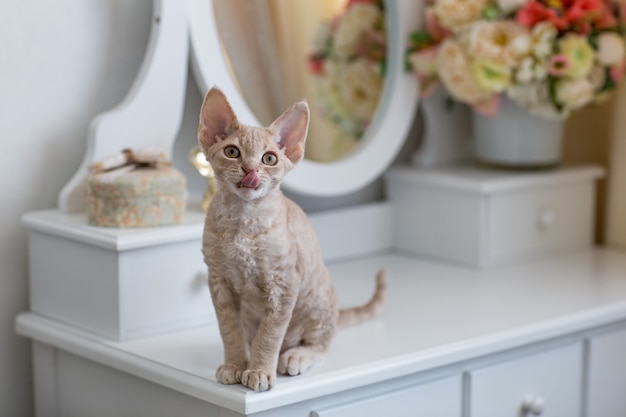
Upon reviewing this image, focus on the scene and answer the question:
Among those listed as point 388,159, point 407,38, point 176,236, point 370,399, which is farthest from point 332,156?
point 370,399

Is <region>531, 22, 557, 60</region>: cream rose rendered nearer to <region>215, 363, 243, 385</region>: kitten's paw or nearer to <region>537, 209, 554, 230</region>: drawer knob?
<region>537, 209, 554, 230</region>: drawer knob

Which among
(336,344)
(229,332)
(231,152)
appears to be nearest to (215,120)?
(231,152)

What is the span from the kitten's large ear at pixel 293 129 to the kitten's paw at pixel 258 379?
235 mm

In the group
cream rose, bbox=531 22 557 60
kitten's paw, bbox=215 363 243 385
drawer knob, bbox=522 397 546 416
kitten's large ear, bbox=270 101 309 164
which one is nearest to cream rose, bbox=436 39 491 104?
cream rose, bbox=531 22 557 60

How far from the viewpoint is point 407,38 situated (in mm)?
1799

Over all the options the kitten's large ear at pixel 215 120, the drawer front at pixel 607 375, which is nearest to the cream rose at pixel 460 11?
the drawer front at pixel 607 375

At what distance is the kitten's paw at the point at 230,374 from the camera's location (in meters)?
1.17

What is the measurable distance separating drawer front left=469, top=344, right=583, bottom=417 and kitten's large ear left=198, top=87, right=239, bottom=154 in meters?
0.50

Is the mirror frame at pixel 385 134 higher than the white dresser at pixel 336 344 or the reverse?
higher

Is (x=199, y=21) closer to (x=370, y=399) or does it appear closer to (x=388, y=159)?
(x=388, y=159)

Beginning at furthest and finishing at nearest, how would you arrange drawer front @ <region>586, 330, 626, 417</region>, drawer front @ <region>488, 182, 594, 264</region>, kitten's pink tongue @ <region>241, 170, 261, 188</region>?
drawer front @ <region>488, 182, 594, 264</region> → drawer front @ <region>586, 330, 626, 417</region> → kitten's pink tongue @ <region>241, 170, 261, 188</region>

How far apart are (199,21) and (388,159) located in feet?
1.45

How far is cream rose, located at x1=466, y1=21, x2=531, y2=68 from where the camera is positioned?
168 cm

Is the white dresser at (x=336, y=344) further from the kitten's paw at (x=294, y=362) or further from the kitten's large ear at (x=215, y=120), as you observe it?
the kitten's large ear at (x=215, y=120)
